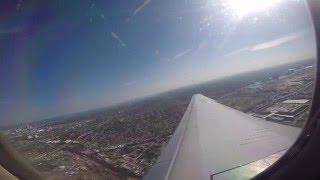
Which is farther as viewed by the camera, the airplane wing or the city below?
the airplane wing

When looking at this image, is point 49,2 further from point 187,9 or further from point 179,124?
point 179,124

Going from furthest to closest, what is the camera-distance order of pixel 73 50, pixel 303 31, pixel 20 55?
1. pixel 20 55
2. pixel 73 50
3. pixel 303 31

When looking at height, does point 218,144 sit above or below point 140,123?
below

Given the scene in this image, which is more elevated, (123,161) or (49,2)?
(49,2)

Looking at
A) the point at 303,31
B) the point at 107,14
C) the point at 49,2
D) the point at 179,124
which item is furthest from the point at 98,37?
the point at 303,31
